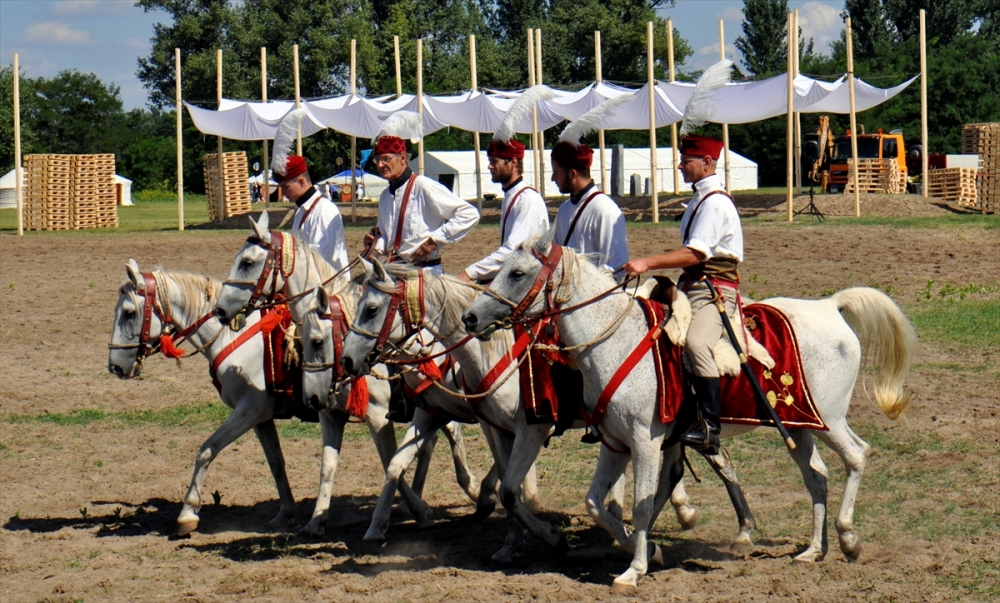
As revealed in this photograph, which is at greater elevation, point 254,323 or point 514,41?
point 514,41

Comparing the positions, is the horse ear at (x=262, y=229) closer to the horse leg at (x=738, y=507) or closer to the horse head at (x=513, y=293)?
the horse head at (x=513, y=293)

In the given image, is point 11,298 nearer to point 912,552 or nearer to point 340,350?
point 340,350

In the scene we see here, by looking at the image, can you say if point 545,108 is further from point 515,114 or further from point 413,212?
point 515,114

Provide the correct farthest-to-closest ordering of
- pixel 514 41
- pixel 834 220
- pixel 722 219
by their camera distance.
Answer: pixel 514 41
pixel 834 220
pixel 722 219

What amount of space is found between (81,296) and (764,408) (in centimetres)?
1511

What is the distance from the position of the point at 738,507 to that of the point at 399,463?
2274mm

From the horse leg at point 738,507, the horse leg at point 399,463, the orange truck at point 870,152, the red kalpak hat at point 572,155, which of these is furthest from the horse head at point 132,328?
the orange truck at point 870,152

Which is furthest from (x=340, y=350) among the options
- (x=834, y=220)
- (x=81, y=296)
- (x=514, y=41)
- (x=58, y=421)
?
(x=514, y=41)

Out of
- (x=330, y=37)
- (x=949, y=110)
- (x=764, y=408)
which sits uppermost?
(x=330, y=37)

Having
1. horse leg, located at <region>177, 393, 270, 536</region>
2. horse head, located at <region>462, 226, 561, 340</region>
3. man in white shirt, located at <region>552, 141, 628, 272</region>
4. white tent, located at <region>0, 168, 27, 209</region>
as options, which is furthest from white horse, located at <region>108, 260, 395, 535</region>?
white tent, located at <region>0, 168, 27, 209</region>

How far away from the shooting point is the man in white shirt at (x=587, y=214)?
24.8 feet

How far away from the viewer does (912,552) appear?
7.28m

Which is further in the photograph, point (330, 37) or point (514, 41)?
point (514, 41)

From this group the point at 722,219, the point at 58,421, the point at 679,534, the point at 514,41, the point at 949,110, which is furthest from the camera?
the point at 514,41
